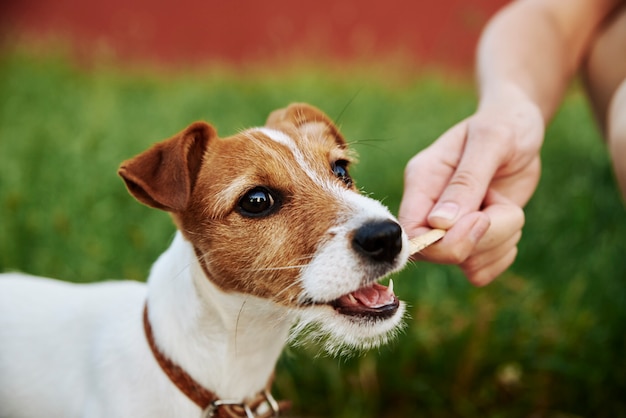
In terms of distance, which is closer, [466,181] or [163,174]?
[163,174]

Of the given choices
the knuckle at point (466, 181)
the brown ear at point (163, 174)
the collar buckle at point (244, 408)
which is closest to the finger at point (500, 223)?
the knuckle at point (466, 181)

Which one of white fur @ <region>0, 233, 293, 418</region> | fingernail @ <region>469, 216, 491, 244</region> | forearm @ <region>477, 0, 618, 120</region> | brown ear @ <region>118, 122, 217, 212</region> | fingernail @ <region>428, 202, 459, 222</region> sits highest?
forearm @ <region>477, 0, 618, 120</region>

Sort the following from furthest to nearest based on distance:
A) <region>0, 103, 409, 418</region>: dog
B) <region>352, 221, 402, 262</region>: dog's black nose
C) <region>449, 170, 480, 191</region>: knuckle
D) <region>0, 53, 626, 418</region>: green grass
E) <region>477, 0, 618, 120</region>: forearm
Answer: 1. <region>0, 53, 626, 418</region>: green grass
2. <region>477, 0, 618, 120</region>: forearm
3. <region>449, 170, 480, 191</region>: knuckle
4. <region>0, 103, 409, 418</region>: dog
5. <region>352, 221, 402, 262</region>: dog's black nose

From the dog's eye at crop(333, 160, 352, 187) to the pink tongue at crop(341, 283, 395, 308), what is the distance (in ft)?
1.48

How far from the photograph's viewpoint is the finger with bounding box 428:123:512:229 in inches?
92.5

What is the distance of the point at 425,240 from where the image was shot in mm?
2287

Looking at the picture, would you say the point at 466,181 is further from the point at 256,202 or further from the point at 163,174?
the point at 163,174

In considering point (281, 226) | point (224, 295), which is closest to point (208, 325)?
point (224, 295)

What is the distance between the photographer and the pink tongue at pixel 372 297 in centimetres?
209

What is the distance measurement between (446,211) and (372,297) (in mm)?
440

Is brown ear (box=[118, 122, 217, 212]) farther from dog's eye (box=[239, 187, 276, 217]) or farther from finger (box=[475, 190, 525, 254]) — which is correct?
finger (box=[475, 190, 525, 254])

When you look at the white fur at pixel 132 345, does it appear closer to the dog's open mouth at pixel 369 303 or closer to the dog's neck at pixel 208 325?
the dog's neck at pixel 208 325

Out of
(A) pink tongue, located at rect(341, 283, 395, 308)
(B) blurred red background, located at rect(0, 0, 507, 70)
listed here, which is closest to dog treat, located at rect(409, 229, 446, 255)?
(A) pink tongue, located at rect(341, 283, 395, 308)

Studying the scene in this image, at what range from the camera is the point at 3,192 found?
408cm
